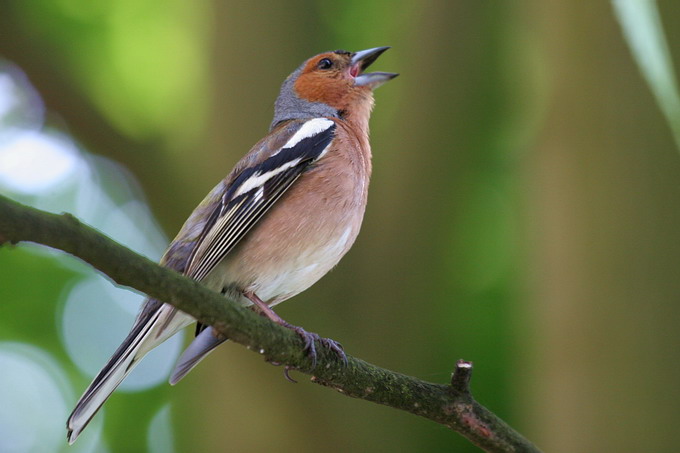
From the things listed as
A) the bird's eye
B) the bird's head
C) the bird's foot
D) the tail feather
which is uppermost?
the bird's eye

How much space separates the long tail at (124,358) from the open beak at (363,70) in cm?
209

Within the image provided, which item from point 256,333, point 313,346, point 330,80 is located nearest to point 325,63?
point 330,80

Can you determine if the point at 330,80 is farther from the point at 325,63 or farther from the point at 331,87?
the point at 325,63

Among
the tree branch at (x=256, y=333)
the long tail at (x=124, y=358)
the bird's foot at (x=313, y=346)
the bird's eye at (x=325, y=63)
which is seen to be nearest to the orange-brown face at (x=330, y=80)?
the bird's eye at (x=325, y=63)

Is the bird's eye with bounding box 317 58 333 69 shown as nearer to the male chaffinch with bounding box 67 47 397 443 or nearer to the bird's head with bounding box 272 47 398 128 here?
the bird's head with bounding box 272 47 398 128

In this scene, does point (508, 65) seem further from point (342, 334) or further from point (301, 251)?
point (301, 251)

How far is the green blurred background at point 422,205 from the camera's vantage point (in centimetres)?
464

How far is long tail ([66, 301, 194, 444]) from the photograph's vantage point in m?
3.23

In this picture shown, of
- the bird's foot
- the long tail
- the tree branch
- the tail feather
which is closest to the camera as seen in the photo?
the tree branch

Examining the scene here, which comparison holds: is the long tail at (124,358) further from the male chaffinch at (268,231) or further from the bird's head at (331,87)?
the bird's head at (331,87)

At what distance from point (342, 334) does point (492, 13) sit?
101 inches

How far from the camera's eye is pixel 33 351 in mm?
7102

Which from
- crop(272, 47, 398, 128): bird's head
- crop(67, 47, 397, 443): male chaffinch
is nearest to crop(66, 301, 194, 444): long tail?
crop(67, 47, 397, 443): male chaffinch

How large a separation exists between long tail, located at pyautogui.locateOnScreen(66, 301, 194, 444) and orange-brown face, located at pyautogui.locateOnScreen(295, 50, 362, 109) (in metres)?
1.97
